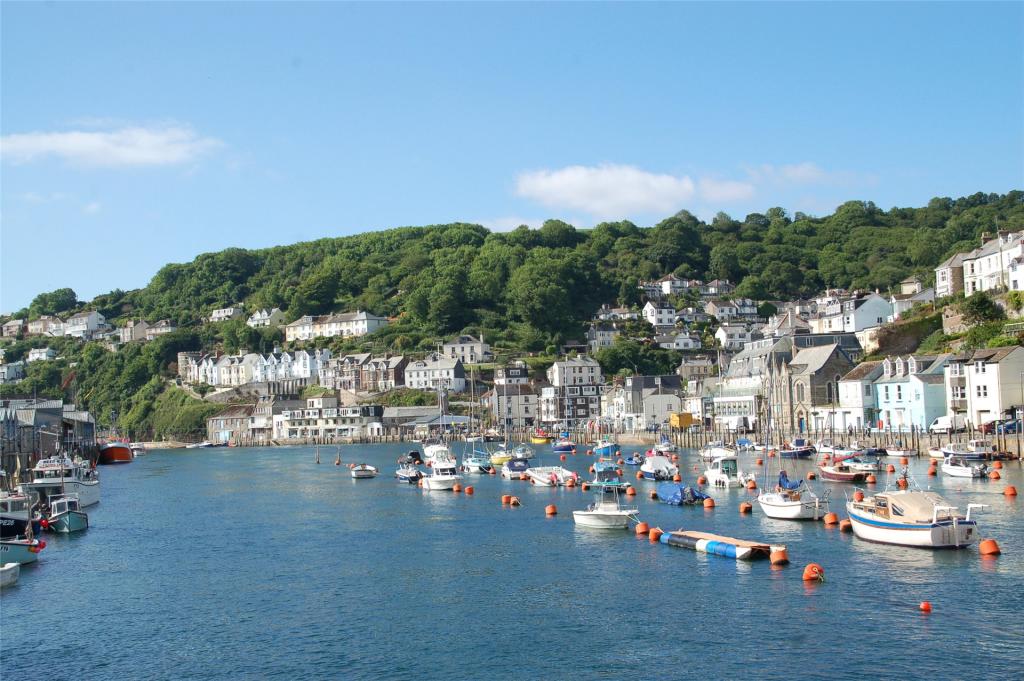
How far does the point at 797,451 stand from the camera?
7594 cm

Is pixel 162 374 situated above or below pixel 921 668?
above

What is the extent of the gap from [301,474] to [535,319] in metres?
82.8

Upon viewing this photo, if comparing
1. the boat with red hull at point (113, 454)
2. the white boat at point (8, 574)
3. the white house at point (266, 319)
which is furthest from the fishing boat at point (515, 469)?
the white house at point (266, 319)

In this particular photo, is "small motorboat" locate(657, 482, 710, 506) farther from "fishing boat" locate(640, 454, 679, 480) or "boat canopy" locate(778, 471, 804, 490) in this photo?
"fishing boat" locate(640, 454, 679, 480)

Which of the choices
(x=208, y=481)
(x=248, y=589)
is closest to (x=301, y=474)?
(x=208, y=481)

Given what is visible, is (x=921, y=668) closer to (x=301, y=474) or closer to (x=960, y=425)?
(x=960, y=425)

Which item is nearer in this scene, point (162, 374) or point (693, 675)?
point (693, 675)

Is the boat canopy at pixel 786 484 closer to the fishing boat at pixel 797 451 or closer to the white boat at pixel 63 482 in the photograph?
the fishing boat at pixel 797 451

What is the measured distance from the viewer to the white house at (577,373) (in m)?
138

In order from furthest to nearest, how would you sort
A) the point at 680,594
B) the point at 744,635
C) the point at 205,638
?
1. the point at 680,594
2. the point at 205,638
3. the point at 744,635

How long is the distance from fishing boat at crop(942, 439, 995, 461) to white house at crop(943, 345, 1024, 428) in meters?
6.47

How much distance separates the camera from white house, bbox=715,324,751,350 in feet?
507

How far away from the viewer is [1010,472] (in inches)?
2258

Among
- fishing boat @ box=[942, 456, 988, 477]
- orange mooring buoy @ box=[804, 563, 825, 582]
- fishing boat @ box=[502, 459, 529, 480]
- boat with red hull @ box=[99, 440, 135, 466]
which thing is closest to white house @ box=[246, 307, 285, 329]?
boat with red hull @ box=[99, 440, 135, 466]
